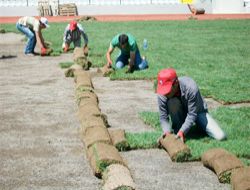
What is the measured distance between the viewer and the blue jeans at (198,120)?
7363 mm

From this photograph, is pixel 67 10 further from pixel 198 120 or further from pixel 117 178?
pixel 117 178

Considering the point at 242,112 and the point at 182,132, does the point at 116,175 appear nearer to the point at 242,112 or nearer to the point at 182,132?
the point at 182,132

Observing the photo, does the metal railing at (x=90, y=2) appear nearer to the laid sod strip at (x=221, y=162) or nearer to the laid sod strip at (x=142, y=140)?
the laid sod strip at (x=142, y=140)

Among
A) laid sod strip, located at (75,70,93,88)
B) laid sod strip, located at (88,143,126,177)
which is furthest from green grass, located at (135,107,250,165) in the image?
laid sod strip, located at (75,70,93,88)

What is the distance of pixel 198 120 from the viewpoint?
764 cm

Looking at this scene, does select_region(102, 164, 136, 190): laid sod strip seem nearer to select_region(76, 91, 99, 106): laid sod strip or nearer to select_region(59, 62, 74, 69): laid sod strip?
select_region(76, 91, 99, 106): laid sod strip

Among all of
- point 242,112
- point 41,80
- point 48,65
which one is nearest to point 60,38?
point 48,65

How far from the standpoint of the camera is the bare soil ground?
6066 millimetres

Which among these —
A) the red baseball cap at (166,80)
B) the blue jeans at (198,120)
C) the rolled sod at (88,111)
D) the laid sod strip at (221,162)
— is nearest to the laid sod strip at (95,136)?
the rolled sod at (88,111)

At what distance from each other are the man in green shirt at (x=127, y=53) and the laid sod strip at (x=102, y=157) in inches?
237

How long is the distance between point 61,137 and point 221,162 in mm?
2732

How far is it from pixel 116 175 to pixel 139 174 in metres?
0.71

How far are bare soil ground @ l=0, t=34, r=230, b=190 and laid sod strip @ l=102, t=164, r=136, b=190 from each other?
277mm

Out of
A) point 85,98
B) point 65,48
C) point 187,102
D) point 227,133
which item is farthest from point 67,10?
point 187,102
